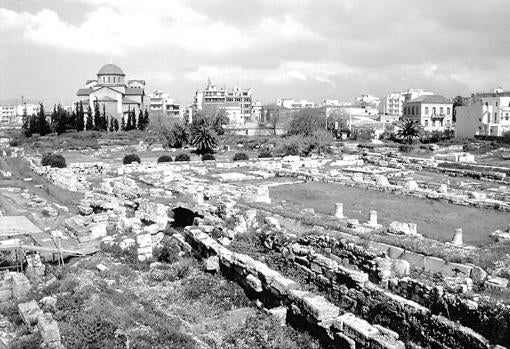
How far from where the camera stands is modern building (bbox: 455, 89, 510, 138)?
68.3 metres

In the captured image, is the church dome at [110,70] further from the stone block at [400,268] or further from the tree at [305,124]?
the stone block at [400,268]

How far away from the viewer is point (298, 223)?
1939 centimetres

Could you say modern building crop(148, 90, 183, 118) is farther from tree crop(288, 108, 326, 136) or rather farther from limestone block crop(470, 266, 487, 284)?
limestone block crop(470, 266, 487, 284)

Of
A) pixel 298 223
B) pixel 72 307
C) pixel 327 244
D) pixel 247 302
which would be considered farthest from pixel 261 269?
pixel 298 223

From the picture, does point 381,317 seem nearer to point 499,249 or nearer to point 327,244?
point 327,244

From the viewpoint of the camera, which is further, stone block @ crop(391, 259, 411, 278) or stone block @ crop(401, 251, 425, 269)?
stone block @ crop(401, 251, 425, 269)

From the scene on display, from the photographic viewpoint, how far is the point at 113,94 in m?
98.5

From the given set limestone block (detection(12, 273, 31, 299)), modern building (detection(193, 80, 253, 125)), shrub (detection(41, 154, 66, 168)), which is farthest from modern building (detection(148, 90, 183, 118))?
limestone block (detection(12, 273, 31, 299))

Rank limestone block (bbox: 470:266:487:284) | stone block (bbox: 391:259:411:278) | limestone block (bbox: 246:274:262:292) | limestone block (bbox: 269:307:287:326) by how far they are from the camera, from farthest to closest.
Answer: stone block (bbox: 391:259:411:278) < limestone block (bbox: 470:266:487:284) < limestone block (bbox: 246:274:262:292) < limestone block (bbox: 269:307:287:326)

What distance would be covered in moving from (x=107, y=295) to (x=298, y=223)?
30.7 ft

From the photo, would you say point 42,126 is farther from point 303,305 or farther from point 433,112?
point 303,305

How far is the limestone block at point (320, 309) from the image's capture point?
9.53 meters

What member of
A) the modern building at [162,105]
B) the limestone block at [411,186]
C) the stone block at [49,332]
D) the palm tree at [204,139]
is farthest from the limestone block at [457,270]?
the modern building at [162,105]

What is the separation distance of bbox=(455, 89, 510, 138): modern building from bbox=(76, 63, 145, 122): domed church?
61.5 meters
